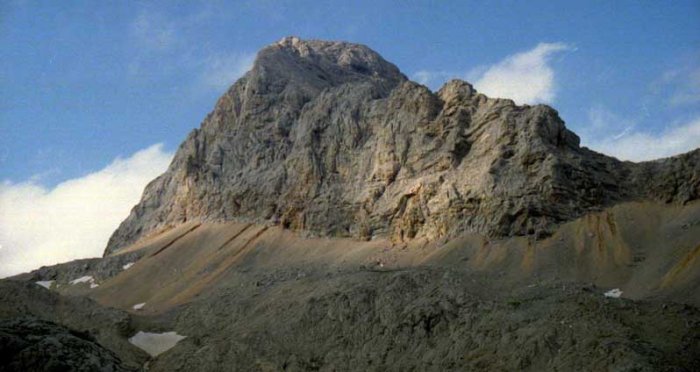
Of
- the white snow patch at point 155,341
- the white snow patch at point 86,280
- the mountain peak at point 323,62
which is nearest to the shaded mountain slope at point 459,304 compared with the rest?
the white snow patch at point 155,341

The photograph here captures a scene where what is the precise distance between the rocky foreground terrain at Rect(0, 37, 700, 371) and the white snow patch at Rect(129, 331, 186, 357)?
0.54ft

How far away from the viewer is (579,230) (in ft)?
174

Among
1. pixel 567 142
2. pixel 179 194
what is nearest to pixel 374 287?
pixel 567 142

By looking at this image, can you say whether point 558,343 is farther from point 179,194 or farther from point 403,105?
point 179,194

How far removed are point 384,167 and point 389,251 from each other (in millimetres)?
10653

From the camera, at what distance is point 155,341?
50.6m

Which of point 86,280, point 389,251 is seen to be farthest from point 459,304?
point 86,280

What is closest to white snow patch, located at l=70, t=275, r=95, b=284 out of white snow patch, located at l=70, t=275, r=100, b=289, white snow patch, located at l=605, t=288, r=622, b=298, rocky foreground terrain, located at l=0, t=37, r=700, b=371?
white snow patch, located at l=70, t=275, r=100, b=289

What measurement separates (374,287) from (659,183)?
24.5m

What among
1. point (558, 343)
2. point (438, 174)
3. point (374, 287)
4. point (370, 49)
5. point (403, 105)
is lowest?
point (558, 343)

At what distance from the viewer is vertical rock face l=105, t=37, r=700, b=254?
5647 centimetres

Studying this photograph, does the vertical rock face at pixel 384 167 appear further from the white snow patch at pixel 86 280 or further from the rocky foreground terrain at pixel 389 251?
the white snow patch at pixel 86 280

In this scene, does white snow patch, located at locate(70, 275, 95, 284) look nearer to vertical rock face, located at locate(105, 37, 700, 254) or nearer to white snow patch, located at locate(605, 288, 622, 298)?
vertical rock face, located at locate(105, 37, 700, 254)

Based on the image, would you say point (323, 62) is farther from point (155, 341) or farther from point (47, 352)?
point (47, 352)
